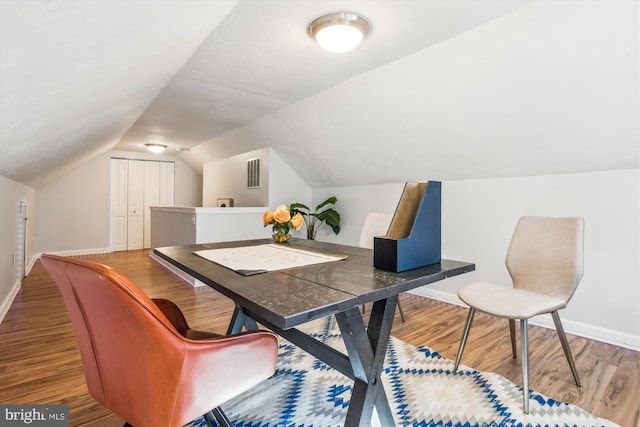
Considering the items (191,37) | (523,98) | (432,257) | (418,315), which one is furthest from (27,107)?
(418,315)

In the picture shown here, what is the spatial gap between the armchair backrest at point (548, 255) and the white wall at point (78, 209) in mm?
7037

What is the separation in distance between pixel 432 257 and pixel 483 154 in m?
1.86

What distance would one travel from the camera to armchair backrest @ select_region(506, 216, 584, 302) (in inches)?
→ 73.9

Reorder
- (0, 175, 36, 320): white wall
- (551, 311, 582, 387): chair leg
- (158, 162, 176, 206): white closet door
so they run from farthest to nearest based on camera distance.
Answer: (158, 162, 176, 206): white closet door < (0, 175, 36, 320): white wall < (551, 311, 582, 387): chair leg

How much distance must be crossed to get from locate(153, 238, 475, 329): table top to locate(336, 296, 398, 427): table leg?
120mm

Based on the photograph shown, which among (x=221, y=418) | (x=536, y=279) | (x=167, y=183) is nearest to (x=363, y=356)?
(x=221, y=418)

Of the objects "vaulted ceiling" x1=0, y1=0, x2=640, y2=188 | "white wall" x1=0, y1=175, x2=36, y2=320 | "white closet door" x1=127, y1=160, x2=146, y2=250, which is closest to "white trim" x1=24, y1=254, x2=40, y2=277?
"white wall" x1=0, y1=175, x2=36, y2=320

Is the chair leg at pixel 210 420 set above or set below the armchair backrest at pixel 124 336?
below

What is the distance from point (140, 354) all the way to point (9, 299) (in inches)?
136

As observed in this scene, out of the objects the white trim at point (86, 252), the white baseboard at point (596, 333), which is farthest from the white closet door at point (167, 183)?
the white baseboard at point (596, 333)

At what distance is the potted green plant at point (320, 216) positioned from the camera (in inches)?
179

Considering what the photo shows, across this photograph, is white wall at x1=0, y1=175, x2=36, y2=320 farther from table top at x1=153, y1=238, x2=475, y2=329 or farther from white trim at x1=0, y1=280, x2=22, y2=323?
table top at x1=153, y1=238, x2=475, y2=329

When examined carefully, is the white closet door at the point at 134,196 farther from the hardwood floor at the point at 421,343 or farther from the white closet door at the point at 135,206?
the hardwood floor at the point at 421,343

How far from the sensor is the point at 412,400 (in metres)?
1.68
